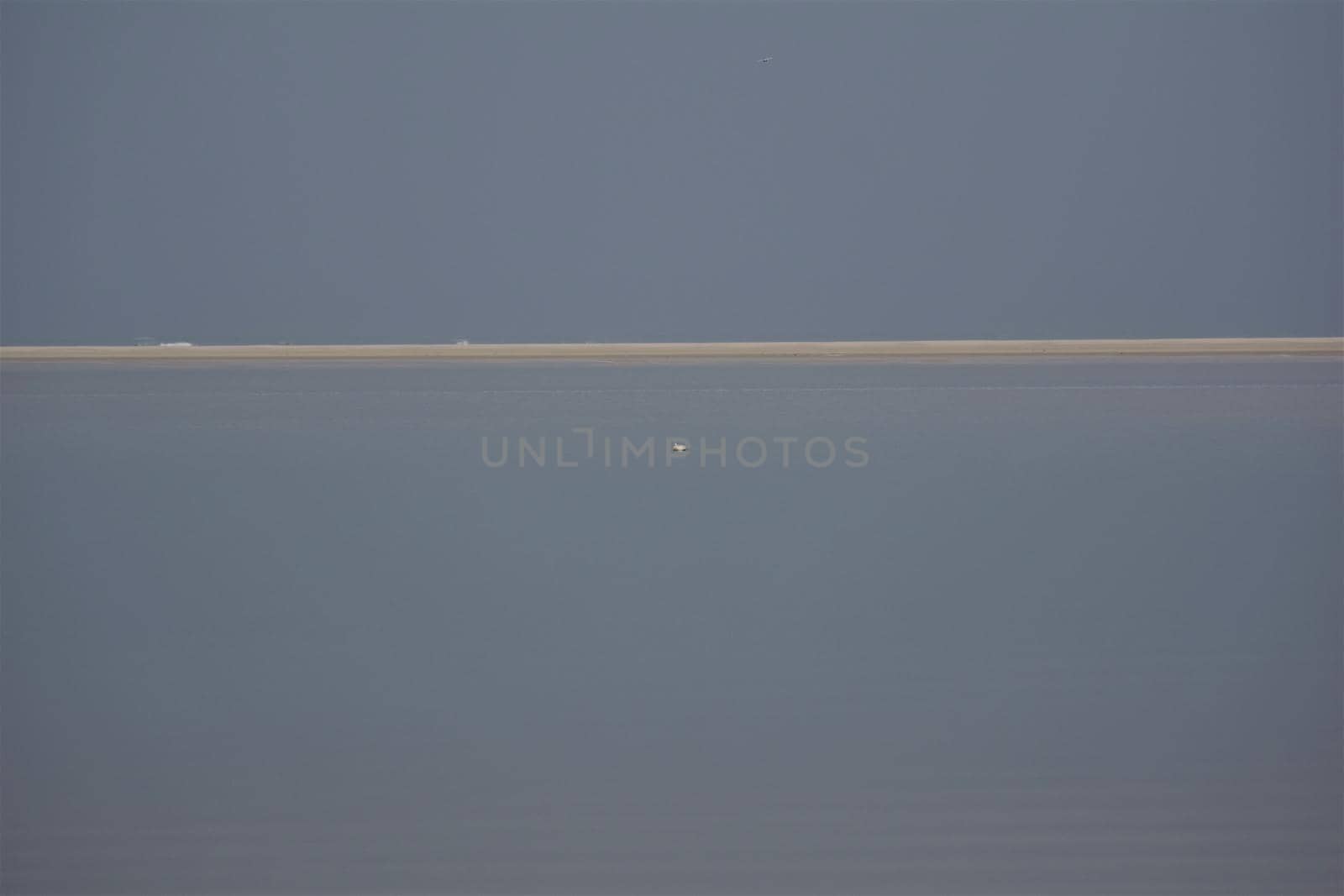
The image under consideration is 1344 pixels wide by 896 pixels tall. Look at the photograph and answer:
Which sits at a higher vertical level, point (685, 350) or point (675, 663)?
point (675, 663)

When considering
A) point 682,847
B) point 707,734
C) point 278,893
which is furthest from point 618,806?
point 278,893

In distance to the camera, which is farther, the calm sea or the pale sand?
the pale sand

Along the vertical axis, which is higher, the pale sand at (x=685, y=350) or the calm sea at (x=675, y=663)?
the calm sea at (x=675, y=663)

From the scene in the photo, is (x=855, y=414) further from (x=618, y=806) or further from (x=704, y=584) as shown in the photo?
(x=618, y=806)

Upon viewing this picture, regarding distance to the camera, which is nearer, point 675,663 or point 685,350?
point 675,663
